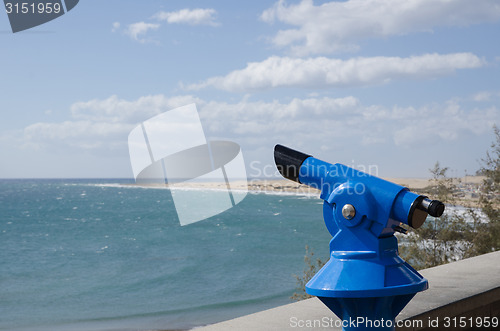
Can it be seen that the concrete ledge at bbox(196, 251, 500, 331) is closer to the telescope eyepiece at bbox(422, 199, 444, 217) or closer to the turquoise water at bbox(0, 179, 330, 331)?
the telescope eyepiece at bbox(422, 199, 444, 217)

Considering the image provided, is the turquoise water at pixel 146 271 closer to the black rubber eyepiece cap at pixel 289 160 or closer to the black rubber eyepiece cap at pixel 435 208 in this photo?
the black rubber eyepiece cap at pixel 289 160

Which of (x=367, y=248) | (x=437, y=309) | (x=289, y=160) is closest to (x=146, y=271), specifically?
(x=437, y=309)

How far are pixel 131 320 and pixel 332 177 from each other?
1671 centimetres

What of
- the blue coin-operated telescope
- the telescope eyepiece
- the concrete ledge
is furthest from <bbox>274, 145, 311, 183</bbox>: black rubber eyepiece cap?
the concrete ledge

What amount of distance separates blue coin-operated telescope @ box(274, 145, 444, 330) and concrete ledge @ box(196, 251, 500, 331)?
1.00 m

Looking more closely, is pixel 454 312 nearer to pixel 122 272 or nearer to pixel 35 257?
pixel 122 272

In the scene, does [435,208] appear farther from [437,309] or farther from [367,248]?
[437,309]

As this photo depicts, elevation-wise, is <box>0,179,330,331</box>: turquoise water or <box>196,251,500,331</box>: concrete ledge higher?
<box>196,251,500,331</box>: concrete ledge

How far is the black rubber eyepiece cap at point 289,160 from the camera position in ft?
7.25

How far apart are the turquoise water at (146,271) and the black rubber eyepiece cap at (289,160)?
14.1m

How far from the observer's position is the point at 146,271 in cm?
2775

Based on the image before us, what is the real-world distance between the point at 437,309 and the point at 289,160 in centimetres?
185

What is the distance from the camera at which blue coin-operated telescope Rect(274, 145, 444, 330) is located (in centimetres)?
195

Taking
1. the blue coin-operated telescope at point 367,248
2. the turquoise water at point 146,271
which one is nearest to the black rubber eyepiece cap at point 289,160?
the blue coin-operated telescope at point 367,248
